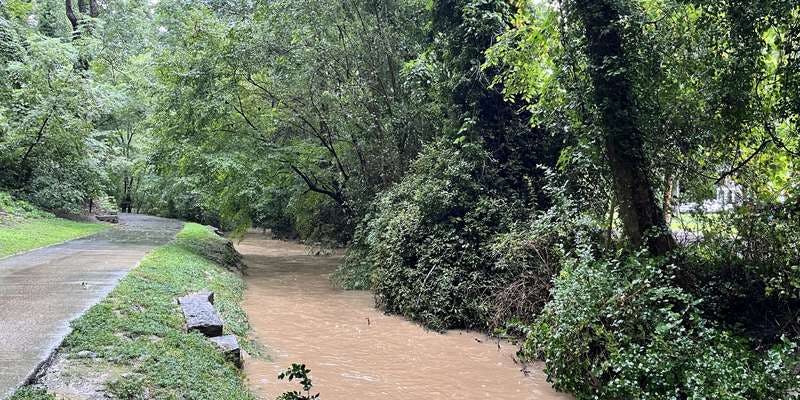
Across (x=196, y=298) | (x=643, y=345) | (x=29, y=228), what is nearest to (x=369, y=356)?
(x=196, y=298)

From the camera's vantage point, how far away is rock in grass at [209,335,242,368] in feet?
22.7

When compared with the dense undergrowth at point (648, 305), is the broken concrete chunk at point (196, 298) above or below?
below

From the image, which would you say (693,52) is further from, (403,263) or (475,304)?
(403,263)

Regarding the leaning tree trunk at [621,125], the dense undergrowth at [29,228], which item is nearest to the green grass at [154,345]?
the dense undergrowth at [29,228]

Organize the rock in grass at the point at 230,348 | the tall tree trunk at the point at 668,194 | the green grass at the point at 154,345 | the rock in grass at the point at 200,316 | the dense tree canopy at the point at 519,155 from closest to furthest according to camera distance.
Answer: the green grass at the point at 154,345 → the dense tree canopy at the point at 519,155 → the rock in grass at the point at 230,348 → the rock in grass at the point at 200,316 → the tall tree trunk at the point at 668,194

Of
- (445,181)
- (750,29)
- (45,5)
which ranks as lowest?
(445,181)

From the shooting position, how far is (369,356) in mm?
8609

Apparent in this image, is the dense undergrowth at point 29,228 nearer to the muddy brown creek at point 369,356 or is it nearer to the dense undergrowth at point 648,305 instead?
the muddy brown creek at point 369,356

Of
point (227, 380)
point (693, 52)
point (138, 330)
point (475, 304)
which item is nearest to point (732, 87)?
point (693, 52)

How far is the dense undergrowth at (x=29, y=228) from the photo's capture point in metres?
13.0

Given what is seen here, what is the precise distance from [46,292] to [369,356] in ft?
15.4

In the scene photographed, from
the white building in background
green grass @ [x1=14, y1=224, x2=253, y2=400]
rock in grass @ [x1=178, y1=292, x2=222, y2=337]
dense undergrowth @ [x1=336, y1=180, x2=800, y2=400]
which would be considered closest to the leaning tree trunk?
dense undergrowth @ [x1=336, y1=180, x2=800, y2=400]

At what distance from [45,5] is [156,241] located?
68.9 feet

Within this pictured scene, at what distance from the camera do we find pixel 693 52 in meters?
7.32
